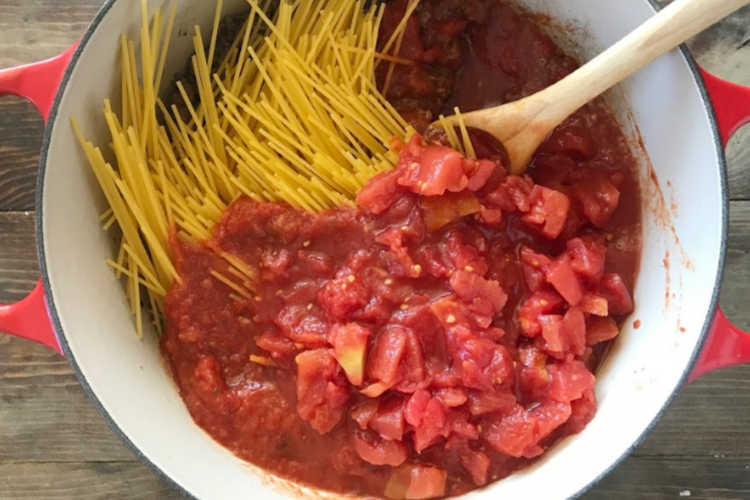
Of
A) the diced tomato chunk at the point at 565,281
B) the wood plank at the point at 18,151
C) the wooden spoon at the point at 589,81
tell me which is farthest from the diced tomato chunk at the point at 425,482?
the wood plank at the point at 18,151

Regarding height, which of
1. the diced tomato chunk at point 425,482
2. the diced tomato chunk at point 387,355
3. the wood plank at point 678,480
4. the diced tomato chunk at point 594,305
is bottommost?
the wood plank at point 678,480

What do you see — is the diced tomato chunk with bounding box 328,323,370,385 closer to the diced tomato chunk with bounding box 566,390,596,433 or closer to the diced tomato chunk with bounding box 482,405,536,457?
the diced tomato chunk with bounding box 482,405,536,457

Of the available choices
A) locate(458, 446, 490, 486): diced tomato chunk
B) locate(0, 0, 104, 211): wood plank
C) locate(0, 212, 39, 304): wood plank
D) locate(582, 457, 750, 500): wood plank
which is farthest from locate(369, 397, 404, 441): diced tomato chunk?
locate(0, 0, 104, 211): wood plank

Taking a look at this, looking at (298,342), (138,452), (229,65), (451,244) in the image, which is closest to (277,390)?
(298,342)

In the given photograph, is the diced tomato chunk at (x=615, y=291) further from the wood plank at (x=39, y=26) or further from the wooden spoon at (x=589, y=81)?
the wood plank at (x=39, y=26)

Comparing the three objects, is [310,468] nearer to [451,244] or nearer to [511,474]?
[511,474]

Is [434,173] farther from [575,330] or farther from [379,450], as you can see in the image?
[379,450]
